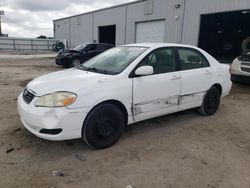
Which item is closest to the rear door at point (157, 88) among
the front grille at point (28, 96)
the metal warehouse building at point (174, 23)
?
the front grille at point (28, 96)

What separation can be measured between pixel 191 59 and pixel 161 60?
860 mm

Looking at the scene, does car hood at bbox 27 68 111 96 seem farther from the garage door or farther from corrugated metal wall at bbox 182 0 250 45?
the garage door

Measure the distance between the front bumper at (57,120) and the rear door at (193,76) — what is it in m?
2.11

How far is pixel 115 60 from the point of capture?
3824 mm

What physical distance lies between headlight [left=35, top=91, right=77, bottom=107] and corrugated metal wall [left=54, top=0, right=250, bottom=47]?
1094 cm

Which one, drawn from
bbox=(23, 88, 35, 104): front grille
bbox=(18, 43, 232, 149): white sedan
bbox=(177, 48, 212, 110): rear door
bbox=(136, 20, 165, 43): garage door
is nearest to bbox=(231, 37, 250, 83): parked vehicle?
bbox=(18, 43, 232, 149): white sedan

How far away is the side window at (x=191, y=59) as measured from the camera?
13.8 feet

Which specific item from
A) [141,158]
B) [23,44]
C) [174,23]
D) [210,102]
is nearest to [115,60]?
[141,158]

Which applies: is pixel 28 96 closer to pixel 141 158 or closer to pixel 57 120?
pixel 57 120

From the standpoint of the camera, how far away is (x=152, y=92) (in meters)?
3.60

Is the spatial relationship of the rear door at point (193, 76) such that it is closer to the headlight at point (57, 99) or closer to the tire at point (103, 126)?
the tire at point (103, 126)

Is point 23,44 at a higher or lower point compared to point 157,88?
higher

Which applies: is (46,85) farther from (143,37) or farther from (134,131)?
(143,37)

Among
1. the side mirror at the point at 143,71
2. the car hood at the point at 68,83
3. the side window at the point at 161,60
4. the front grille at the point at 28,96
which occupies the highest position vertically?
the side window at the point at 161,60
